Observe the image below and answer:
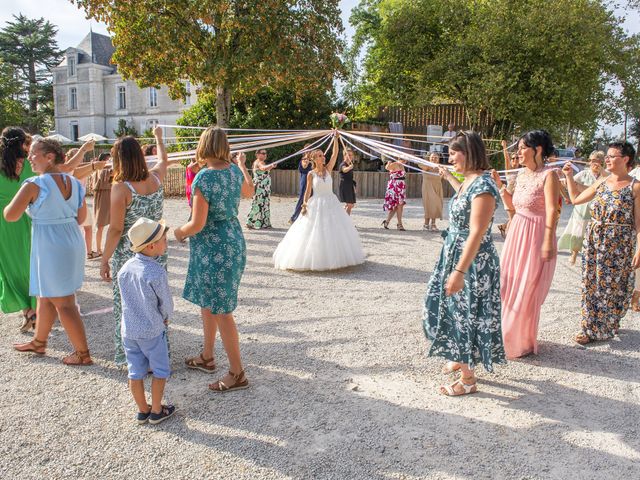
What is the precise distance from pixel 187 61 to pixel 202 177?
47.4 feet

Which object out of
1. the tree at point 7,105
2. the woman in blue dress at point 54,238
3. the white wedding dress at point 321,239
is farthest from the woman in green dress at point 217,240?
the tree at point 7,105

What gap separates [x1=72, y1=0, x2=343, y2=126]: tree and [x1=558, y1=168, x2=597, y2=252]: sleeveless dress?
405 inches


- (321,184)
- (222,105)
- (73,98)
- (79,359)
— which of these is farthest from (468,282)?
(73,98)

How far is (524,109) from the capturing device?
67.2ft

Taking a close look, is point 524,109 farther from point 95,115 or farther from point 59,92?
point 59,92

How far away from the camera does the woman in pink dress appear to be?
446 cm

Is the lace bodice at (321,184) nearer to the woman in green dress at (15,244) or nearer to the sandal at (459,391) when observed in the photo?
the woman in green dress at (15,244)

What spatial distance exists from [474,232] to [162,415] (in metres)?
2.44

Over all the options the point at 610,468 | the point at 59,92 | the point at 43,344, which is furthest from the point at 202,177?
the point at 59,92

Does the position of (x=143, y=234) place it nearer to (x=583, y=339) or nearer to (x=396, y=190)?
(x=583, y=339)

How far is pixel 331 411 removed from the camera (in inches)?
141

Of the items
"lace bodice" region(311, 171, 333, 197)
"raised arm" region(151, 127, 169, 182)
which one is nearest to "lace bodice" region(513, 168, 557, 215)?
"raised arm" region(151, 127, 169, 182)

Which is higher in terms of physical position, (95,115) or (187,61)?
(95,115)

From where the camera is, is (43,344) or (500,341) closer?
(500,341)
